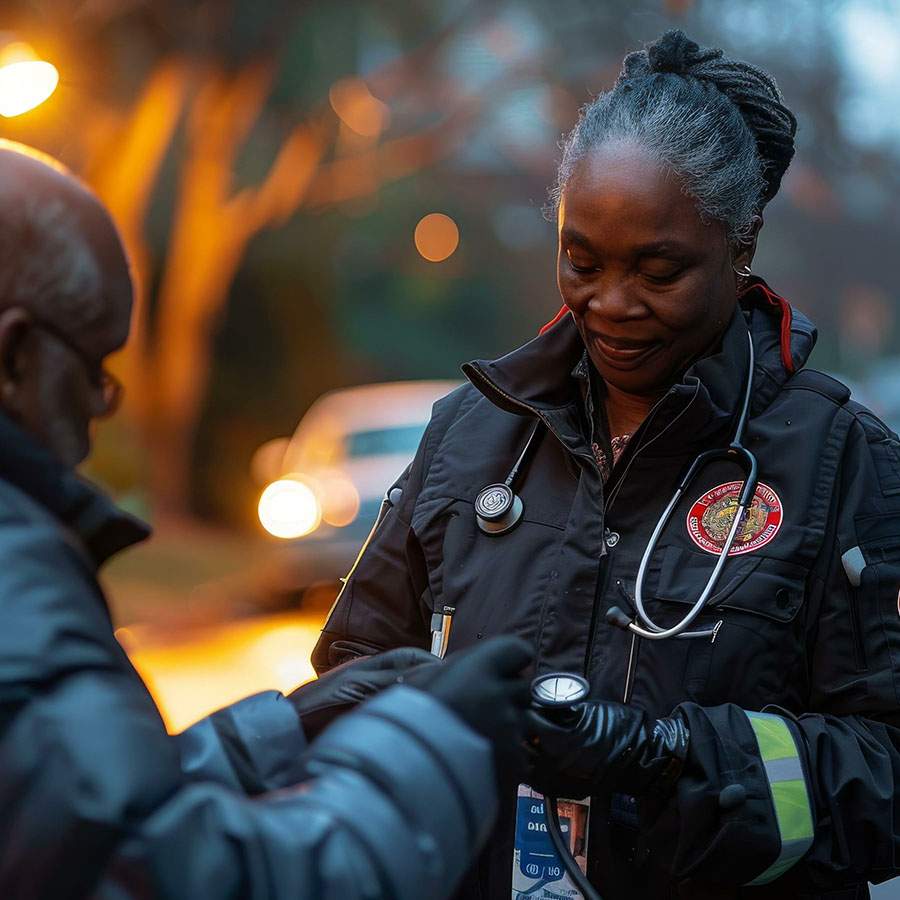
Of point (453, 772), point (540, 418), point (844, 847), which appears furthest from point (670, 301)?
point (453, 772)

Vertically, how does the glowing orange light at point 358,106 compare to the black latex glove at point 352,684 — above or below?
above

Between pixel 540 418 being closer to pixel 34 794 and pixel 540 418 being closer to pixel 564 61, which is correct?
pixel 34 794

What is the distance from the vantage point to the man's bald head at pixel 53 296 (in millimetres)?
1660

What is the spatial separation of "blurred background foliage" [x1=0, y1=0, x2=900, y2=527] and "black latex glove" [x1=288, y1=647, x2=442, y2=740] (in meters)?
9.78

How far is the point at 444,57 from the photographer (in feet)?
61.8

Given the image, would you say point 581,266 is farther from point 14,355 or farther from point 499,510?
point 14,355

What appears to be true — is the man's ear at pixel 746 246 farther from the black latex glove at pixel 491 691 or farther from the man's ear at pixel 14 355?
the man's ear at pixel 14 355

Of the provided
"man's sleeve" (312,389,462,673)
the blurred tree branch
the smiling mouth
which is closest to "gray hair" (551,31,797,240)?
the smiling mouth

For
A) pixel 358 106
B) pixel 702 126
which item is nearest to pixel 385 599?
pixel 702 126

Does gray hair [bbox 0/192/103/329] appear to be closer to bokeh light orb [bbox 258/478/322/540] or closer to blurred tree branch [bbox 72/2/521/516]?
bokeh light orb [bbox 258/478/322/540]

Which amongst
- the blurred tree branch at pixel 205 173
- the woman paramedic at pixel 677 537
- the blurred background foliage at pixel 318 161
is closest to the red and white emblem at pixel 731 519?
the woman paramedic at pixel 677 537

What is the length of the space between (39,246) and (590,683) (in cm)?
127

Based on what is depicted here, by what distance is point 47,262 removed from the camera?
1671 mm

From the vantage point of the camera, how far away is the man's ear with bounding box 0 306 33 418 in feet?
5.43
